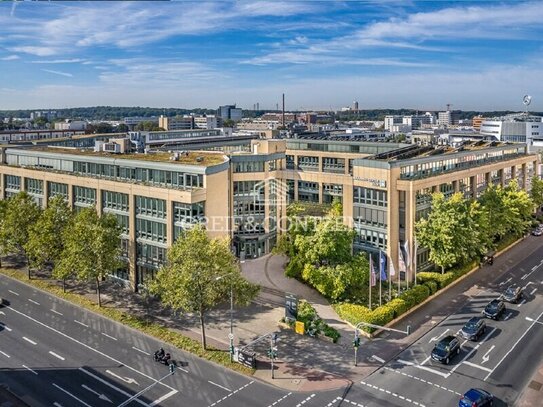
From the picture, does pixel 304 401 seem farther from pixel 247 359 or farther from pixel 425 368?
pixel 425 368

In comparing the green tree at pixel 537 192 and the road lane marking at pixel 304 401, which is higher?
the green tree at pixel 537 192

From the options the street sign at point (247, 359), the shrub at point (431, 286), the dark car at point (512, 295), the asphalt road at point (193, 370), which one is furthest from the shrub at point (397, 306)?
the street sign at point (247, 359)

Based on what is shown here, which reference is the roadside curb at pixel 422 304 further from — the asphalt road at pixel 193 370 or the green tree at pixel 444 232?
the asphalt road at pixel 193 370

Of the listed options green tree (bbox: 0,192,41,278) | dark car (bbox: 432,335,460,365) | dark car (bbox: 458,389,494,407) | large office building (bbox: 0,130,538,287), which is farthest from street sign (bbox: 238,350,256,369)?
green tree (bbox: 0,192,41,278)

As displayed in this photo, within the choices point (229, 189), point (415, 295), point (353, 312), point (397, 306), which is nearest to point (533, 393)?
point (397, 306)

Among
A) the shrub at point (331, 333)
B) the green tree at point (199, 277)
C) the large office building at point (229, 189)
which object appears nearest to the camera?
the green tree at point (199, 277)

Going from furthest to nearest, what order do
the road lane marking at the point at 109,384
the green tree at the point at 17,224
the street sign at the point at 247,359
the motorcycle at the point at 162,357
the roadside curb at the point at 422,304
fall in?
the green tree at the point at 17,224 < the roadside curb at the point at 422,304 < the motorcycle at the point at 162,357 < the street sign at the point at 247,359 < the road lane marking at the point at 109,384

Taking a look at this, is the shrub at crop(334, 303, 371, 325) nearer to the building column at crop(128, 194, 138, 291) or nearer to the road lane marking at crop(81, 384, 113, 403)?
the road lane marking at crop(81, 384, 113, 403)
